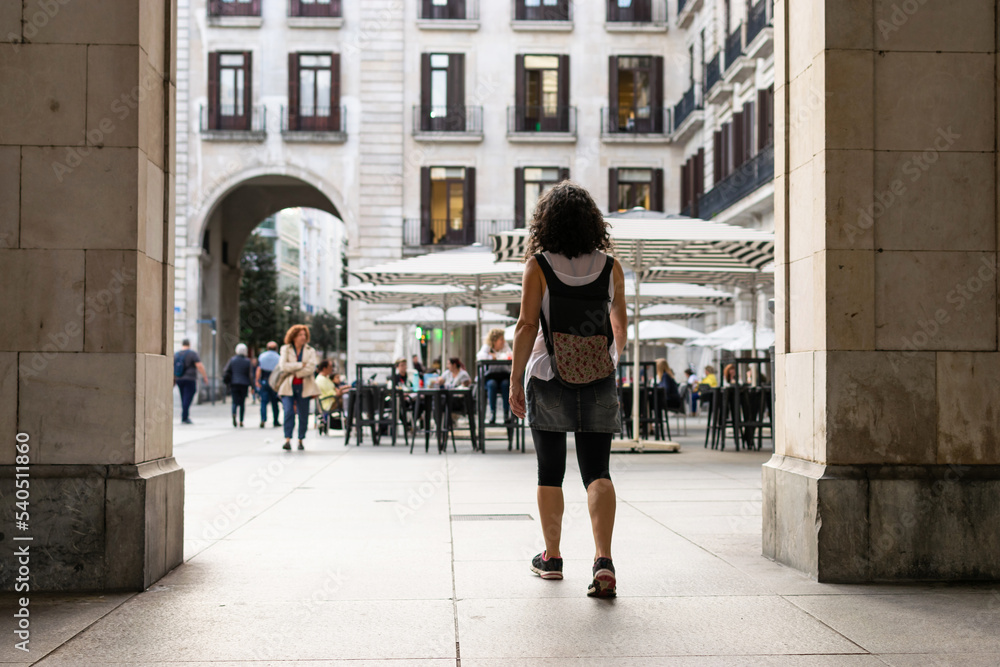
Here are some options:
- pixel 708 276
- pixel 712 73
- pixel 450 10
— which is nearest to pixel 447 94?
pixel 450 10

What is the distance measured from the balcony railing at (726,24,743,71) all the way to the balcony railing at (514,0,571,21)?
739 centimetres

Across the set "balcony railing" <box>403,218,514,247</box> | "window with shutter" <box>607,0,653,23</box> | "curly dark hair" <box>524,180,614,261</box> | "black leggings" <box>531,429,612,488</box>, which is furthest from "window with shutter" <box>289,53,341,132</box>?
"black leggings" <box>531,429,612,488</box>

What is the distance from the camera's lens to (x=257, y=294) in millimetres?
57750

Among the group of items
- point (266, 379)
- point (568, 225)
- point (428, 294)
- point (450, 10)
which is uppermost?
point (450, 10)

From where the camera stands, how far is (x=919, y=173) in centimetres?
531

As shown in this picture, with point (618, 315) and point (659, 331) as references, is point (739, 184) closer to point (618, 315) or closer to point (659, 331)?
point (659, 331)

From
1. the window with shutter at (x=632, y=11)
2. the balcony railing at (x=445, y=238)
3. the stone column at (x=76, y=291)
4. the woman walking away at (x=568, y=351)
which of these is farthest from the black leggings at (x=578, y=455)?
the window with shutter at (x=632, y=11)

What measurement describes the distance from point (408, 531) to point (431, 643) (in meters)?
2.73

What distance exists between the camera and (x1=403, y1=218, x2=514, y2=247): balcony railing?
34.4m

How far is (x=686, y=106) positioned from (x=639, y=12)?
3755mm

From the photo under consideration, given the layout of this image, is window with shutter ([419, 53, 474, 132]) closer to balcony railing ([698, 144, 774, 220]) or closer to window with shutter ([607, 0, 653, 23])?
window with shutter ([607, 0, 653, 23])

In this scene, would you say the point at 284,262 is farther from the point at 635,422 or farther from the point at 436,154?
the point at 635,422

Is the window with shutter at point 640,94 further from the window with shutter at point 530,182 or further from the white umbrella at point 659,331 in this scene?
the white umbrella at point 659,331

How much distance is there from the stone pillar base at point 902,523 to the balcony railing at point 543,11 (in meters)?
31.8
